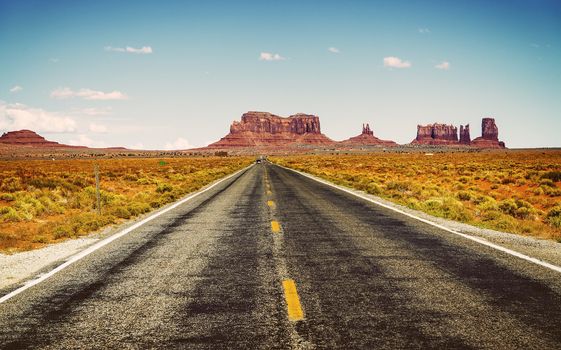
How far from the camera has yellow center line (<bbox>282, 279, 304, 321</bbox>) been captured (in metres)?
4.30

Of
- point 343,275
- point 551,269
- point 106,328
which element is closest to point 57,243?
point 106,328

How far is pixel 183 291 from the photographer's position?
17.3 feet

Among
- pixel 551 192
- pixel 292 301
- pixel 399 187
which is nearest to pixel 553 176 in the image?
pixel 551 192

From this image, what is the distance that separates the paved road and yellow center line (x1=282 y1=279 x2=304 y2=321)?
0.04 feet

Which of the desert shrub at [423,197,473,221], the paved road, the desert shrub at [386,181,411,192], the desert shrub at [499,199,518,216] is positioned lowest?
the desert shrub at [499,199,518,216]

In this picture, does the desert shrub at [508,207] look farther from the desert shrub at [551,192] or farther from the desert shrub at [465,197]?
the desert shrub at [551,192]

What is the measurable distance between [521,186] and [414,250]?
78.8 ft

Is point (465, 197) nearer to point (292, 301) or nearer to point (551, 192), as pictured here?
point (551, 192)

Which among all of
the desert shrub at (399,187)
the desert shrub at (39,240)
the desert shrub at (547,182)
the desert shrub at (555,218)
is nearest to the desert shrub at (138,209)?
the desert shrub at (39,240)

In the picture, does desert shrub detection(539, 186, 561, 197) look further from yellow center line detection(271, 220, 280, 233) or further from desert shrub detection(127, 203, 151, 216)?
desert shrub detection(127, 203, 151, 216)

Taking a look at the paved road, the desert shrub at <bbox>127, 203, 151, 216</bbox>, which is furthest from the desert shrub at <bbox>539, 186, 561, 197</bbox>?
the desert shrub at <bbox>127, 203, 151, 216</bbox>

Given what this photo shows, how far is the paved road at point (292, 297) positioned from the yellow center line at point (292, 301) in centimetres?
1

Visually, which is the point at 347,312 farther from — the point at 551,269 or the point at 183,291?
the point at 551,269

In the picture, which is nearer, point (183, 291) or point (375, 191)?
point (183, 291)
